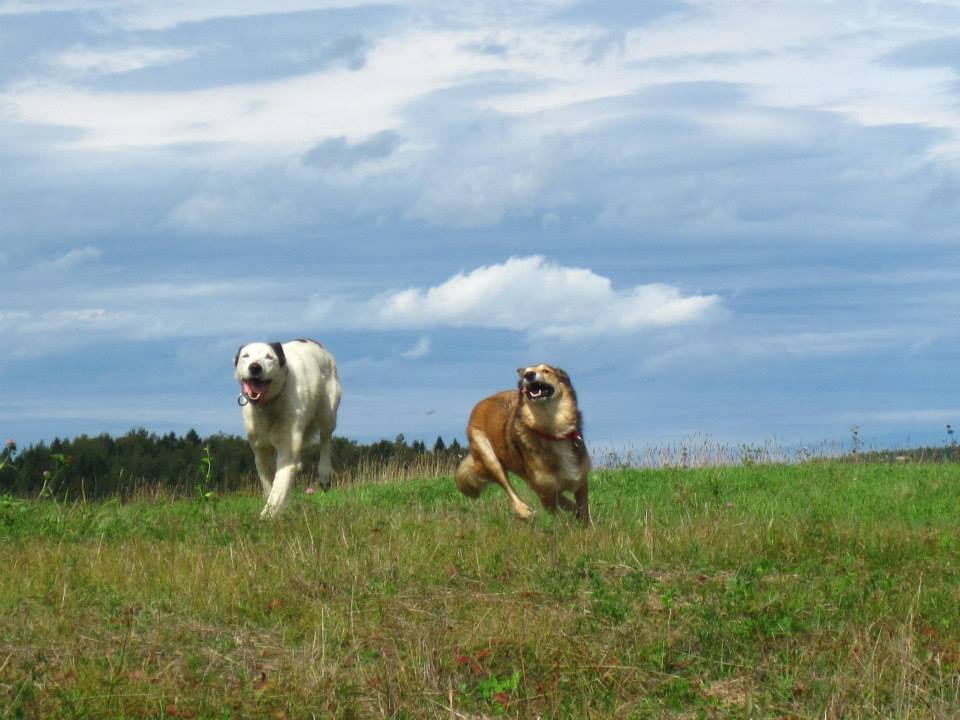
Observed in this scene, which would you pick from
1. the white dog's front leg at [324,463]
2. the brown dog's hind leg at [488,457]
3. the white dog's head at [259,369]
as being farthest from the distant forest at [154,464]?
the brown dog's hind leg at [488,457]

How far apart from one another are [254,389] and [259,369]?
246 millimetres

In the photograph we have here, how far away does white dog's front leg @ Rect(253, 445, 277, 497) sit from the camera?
1458cm

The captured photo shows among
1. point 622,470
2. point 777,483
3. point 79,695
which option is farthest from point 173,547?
point 622,470

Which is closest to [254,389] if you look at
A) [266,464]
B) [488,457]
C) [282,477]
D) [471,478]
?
[282,477]

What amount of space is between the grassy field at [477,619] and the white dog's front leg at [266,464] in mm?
2576

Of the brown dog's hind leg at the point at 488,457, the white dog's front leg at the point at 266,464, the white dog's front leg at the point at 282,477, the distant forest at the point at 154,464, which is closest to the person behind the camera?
the brown dog's hind leg at the point at 488,457

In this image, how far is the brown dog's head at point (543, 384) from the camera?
11461 millimetres

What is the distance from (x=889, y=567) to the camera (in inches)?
396

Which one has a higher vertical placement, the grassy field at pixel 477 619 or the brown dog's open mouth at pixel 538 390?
the brown dog's open mouth at pixel 538 390

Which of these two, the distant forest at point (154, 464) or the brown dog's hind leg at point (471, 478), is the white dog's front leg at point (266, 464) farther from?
the distant forest at point (154, 464)

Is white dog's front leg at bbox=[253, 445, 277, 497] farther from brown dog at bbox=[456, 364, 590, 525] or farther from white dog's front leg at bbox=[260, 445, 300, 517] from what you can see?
brown dog at bbox=[456, 364, 590, 525]

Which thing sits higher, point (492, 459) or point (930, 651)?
point (492, 459)

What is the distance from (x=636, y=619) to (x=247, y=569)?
3.14 meters

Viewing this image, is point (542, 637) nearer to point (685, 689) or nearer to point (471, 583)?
point (685, 689)
